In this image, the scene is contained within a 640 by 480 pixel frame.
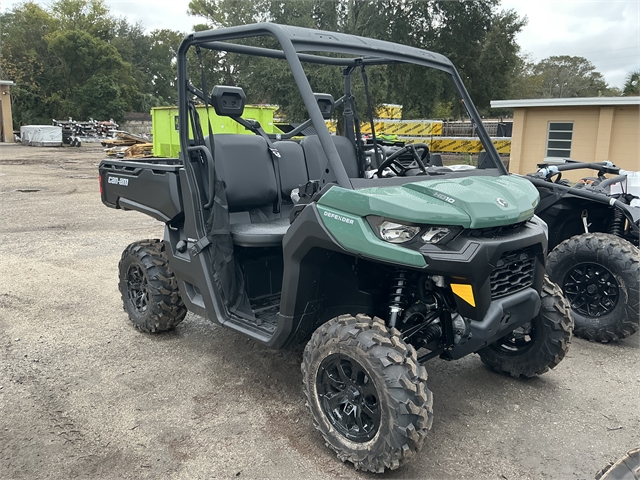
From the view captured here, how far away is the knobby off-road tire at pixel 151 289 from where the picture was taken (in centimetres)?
438

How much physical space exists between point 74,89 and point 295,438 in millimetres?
45632

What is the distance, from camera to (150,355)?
4.20 meters

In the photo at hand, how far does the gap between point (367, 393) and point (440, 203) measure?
985 millimetres

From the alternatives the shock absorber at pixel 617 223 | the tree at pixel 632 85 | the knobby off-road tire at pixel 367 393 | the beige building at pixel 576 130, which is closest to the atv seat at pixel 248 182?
the knobby off-road tire at pixel 367 393

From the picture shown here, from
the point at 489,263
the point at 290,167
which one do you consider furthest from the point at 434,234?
the point at 290,167

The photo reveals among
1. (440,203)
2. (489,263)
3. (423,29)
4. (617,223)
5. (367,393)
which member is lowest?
(367,393)

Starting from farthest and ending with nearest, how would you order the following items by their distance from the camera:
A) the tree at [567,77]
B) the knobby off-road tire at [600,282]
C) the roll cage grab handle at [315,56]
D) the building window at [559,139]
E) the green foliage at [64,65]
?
Answer: the tree at [567,77] → the green foliage at [64,65] → the building window at [559,139] → the knobby off-road tire at [600,282] → the roll cage grab handle at [315,56]

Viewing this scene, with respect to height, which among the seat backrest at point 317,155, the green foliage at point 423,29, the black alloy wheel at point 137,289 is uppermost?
the green foliage at point 423,29

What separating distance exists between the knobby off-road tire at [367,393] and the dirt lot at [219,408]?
6.6 inches

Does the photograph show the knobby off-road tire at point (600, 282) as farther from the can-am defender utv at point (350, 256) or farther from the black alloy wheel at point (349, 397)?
the black alloy wheel at point (349, 397)

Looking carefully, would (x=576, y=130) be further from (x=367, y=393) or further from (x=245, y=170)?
(x=367, y=393)

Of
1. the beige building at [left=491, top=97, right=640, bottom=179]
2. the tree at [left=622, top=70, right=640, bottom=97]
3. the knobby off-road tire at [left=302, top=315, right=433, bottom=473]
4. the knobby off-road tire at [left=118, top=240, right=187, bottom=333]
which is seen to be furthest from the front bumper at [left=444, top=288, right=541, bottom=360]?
the tree at [left=622, top=70, right=640, bottom=97]

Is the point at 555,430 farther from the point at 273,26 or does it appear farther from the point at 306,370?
the point at 273,26

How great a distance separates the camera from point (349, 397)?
111 inches
